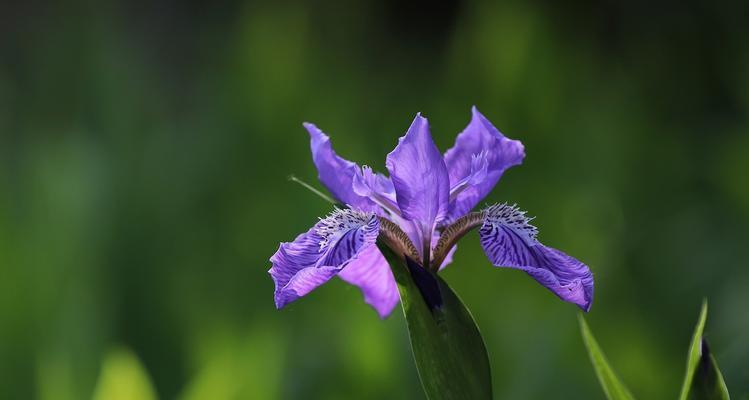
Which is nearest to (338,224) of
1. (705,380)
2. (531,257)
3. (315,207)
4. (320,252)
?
(320,252)

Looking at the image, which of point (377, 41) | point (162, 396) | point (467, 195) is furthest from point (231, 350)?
point (377, 41)

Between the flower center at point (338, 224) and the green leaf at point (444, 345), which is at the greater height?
the flower center at point (338, 224)

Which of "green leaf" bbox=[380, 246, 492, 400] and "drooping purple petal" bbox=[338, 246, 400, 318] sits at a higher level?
"green leaf" bbox=[380, 246, 492, 400]

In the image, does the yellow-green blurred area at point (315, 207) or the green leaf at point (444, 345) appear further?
the yellow-green blurred area at point (315, 207)

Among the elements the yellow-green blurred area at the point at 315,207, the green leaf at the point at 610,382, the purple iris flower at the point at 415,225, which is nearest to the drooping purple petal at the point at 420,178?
the purple iris flower at the point at 415,225

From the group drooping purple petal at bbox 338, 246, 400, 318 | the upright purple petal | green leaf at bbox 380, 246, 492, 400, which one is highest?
the upright purple petal

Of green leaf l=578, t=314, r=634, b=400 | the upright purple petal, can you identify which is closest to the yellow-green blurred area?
green leaf l=578, t=314, r=634, b=400

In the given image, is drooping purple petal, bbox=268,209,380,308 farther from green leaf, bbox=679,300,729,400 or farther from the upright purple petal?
green leaf, bbox=679,300,729,400

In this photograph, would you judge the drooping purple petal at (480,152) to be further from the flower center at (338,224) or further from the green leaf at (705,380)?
the green leaf at (705,380)

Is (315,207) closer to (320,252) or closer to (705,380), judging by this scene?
(320,252)
